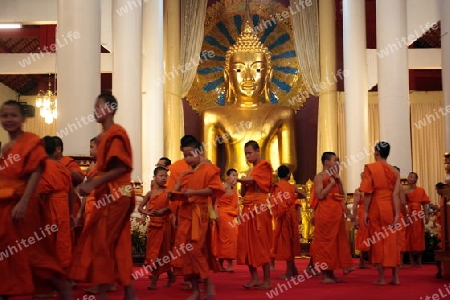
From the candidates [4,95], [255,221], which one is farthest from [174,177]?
[4,95]

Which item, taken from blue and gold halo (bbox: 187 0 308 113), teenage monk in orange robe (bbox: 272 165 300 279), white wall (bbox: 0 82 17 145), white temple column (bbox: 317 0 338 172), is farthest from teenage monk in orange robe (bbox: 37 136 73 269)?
white wall (bbox: 0 82 17 145)

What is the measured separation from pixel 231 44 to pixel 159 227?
10.4 metres

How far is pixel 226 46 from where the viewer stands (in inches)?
678

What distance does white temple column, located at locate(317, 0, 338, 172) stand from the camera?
15.5 meters

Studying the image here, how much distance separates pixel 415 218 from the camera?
34.9 ft

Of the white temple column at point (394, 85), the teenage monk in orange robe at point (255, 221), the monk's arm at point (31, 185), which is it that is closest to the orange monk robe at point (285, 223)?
the teenage monk in orange robe at point (255, 221)

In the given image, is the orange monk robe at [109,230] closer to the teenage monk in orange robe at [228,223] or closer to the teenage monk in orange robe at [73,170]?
the teenage monk in orange robe at [73,170]

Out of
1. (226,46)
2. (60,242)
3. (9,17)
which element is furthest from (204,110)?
(60,242)

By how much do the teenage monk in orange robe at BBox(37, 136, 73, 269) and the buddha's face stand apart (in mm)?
9993

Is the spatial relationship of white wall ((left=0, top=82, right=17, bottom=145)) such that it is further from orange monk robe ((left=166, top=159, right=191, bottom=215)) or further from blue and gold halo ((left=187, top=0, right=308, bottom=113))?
orange monk robe ((left=166, top=159, right=191, bottom=215))

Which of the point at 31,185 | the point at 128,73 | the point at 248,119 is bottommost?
the point at 31,185

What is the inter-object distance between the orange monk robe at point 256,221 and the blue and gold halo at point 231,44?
31.8 feet

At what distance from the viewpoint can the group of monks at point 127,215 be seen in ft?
15.9

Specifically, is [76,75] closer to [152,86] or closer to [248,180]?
[248,180]
